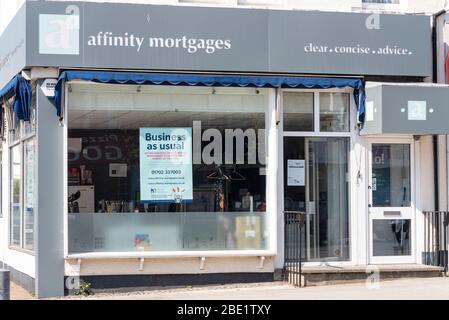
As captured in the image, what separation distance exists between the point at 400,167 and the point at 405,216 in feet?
2.71

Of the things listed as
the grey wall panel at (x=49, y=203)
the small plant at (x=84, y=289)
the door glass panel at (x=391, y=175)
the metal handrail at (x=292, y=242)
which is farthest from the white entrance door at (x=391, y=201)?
the grey wall panel at (x=49, y=203)

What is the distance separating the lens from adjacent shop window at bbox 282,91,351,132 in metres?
14.4

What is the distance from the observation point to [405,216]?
579 inches

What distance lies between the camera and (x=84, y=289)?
43.6 feet

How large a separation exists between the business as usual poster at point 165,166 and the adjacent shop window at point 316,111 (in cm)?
178

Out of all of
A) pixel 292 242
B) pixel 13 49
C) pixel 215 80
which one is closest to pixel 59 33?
pixel 13 49

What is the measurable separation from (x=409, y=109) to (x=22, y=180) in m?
6.60

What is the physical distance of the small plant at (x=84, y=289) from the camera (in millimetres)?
13280

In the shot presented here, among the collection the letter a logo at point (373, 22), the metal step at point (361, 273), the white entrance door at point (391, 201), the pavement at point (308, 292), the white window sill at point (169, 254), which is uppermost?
the letter a logo at point (373, 22)

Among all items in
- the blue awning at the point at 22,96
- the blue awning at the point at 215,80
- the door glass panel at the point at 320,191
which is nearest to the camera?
the blue awning at the point at 215,80

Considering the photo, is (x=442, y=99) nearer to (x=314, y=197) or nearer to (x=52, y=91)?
(x=314, y=197)

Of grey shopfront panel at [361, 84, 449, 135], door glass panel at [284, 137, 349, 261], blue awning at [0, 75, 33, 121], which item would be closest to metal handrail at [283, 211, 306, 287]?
door glass panel at [284, 137, 349, 261]

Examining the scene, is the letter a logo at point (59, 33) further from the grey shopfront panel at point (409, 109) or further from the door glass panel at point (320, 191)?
the grey shopfront panel at point (409, 109)

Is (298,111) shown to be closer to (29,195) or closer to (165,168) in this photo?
(165,168)
